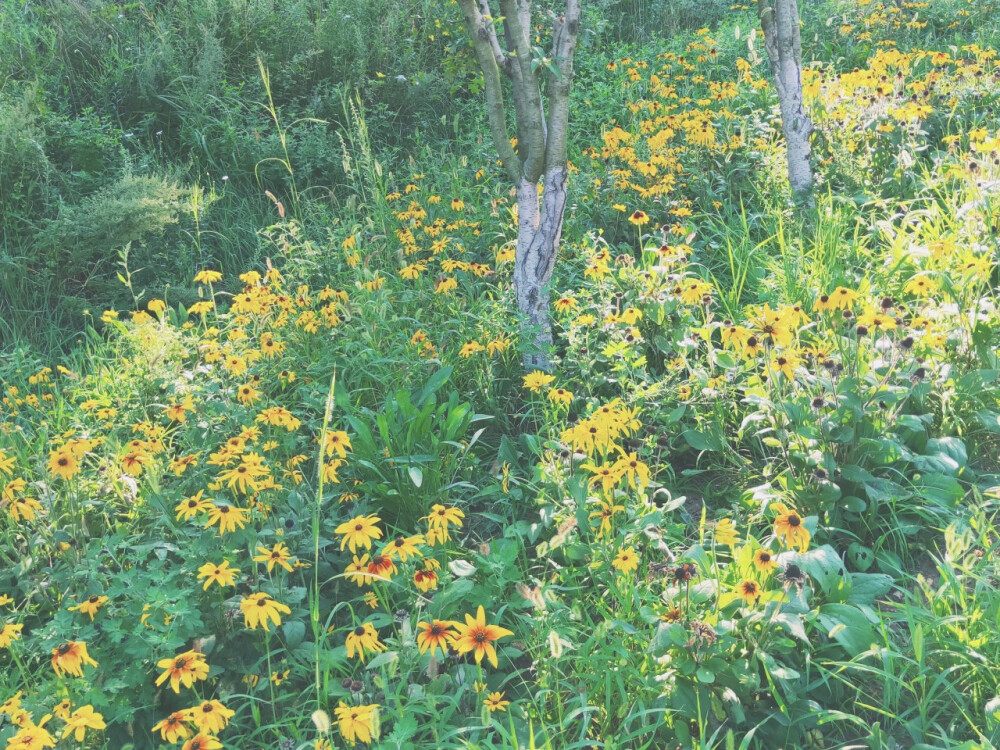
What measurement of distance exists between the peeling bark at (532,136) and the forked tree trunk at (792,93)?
1355 mm

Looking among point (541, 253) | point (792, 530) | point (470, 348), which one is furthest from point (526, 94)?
point (792, 530)

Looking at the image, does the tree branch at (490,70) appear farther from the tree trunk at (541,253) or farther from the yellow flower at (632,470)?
the yellow flower at (632,470)

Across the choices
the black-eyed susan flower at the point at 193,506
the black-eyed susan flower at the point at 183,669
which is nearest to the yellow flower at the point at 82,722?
the black-eyed susan flower at the point at 183,669

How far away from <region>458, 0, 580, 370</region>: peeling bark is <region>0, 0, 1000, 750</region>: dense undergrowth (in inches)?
5.6

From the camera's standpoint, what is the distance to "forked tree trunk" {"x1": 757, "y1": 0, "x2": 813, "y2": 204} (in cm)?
429

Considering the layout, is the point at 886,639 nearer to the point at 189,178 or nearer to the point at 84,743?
the point at 84,743

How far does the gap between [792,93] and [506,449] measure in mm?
2647

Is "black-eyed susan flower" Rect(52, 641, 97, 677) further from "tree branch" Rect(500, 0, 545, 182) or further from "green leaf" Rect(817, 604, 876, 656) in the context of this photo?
"tree branch" Rect(500, 0, 545, 182)

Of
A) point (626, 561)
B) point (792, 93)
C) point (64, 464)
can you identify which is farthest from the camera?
point (792, 93)

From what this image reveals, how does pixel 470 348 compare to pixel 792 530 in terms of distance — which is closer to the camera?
pixel 792 530

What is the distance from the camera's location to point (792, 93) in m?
4.34

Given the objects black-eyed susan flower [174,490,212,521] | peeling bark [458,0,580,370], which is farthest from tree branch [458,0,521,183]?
black-eyed susan flower [174,490,212,521]

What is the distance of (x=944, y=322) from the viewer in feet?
9.86

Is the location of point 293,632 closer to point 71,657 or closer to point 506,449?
point 71,657
